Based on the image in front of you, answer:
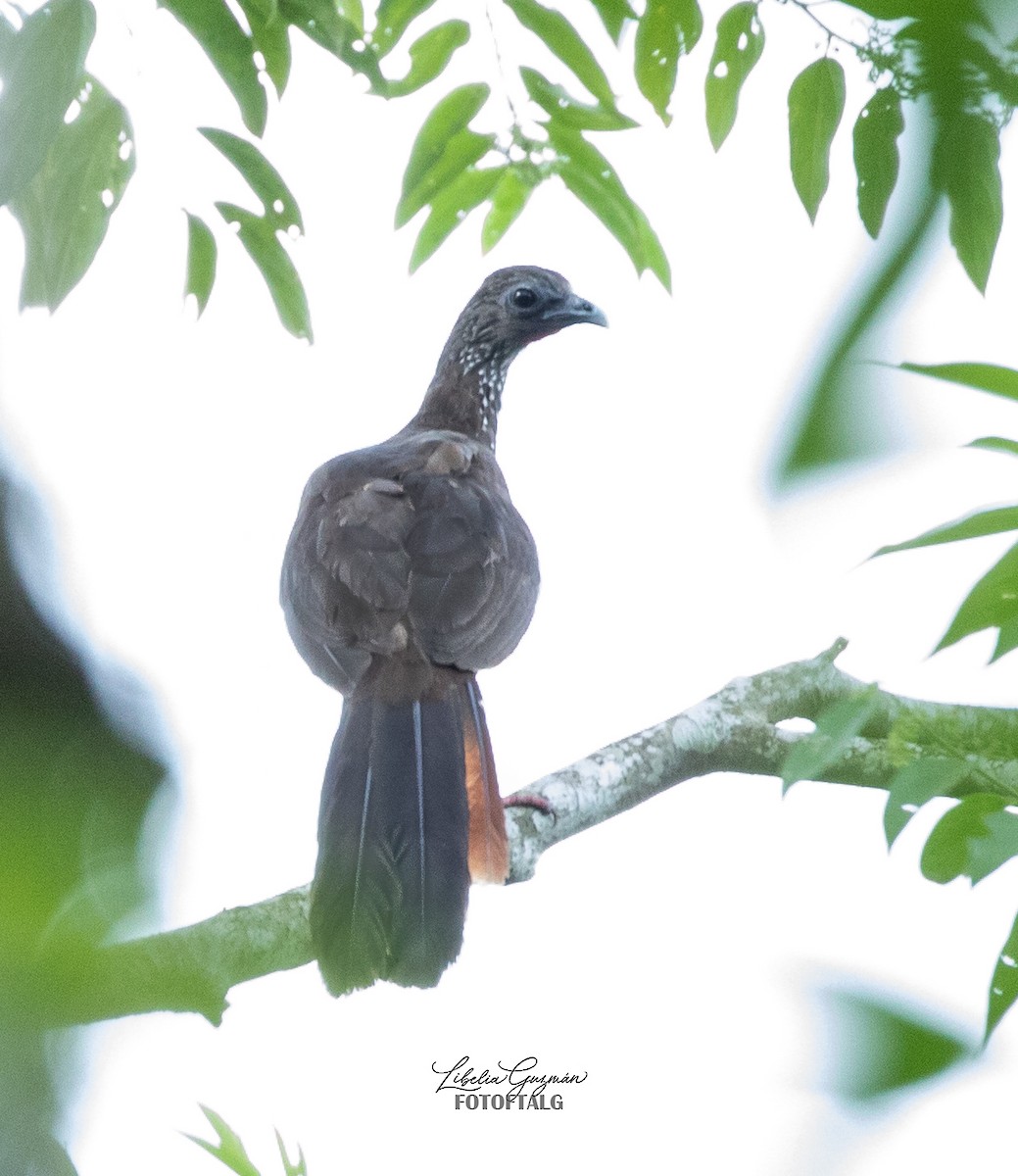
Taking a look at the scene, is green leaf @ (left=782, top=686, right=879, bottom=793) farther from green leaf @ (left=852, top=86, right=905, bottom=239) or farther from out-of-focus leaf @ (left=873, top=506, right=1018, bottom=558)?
green leaf @ (left=852, top=86, right=905, bottom=239)

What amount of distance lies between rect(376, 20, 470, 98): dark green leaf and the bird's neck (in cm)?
244

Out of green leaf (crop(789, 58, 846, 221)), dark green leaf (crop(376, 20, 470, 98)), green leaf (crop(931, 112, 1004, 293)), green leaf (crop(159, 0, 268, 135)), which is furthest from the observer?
dark green leaf (crop(376, 20, 470, 98))

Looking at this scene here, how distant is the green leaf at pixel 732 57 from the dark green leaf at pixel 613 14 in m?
0.24

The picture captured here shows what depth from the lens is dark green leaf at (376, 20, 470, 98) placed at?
3.07 metres

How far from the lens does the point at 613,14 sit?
2379 millimetres

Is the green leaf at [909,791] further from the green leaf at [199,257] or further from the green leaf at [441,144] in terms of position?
the green leaf at [441,144]

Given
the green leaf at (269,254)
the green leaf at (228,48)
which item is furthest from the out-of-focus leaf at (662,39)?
the green leaf at (269,254)

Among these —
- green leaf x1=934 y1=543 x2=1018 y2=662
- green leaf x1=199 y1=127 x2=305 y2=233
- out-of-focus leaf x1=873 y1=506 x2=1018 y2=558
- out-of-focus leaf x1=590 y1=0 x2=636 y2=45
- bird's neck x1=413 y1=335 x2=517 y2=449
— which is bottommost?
green leaf x1=934 y1=543 x2=1018 y2=662

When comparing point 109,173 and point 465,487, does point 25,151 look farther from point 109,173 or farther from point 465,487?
point 465,487

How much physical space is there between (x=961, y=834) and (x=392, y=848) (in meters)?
2.02

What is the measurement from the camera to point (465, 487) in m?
4.26

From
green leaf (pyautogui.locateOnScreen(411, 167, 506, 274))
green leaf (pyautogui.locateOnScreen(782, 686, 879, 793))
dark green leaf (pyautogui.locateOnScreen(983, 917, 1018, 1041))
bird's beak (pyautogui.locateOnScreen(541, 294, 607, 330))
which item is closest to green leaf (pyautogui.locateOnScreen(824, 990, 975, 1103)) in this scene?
dark green leaf (pyautogui.locateOnScreen(983, 917, 1018, 1041))

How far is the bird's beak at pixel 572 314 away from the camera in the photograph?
227 inches

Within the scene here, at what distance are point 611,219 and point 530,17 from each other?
1.56ft
